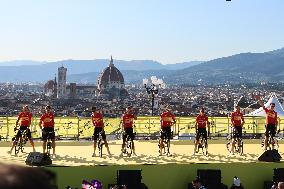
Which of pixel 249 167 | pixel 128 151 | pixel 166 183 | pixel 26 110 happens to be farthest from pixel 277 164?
pixel 26 110

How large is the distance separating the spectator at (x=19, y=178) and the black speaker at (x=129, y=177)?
12.8 meters

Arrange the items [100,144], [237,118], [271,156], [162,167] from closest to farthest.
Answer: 1. [162,167]
2. [271,156]
3. [100,144]
4. [237,118]

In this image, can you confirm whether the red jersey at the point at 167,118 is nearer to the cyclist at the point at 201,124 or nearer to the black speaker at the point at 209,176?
the cyclist at the point at 201,124

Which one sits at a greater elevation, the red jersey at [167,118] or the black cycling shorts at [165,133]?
the red jersey at [167,118]

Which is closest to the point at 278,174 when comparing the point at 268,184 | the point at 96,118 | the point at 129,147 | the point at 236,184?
the point at 268,184

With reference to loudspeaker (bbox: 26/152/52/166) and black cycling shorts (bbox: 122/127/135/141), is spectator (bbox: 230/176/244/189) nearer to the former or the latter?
black cycling shorts (bbox: 122/127/135/141)

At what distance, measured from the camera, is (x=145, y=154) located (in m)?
17.8

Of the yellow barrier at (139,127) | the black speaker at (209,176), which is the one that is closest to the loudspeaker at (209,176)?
the black speaker at (209,176)

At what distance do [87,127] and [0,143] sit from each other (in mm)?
6255

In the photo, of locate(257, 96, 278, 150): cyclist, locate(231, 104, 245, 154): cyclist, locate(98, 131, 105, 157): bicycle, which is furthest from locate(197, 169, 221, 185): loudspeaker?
locate(257, 96, 278, 150): cyclist

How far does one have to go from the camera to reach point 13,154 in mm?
17516

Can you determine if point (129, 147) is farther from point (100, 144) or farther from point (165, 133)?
point (165, 133)

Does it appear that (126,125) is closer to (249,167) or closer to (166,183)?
(166,183)

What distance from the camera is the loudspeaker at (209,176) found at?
14609 millimetres
